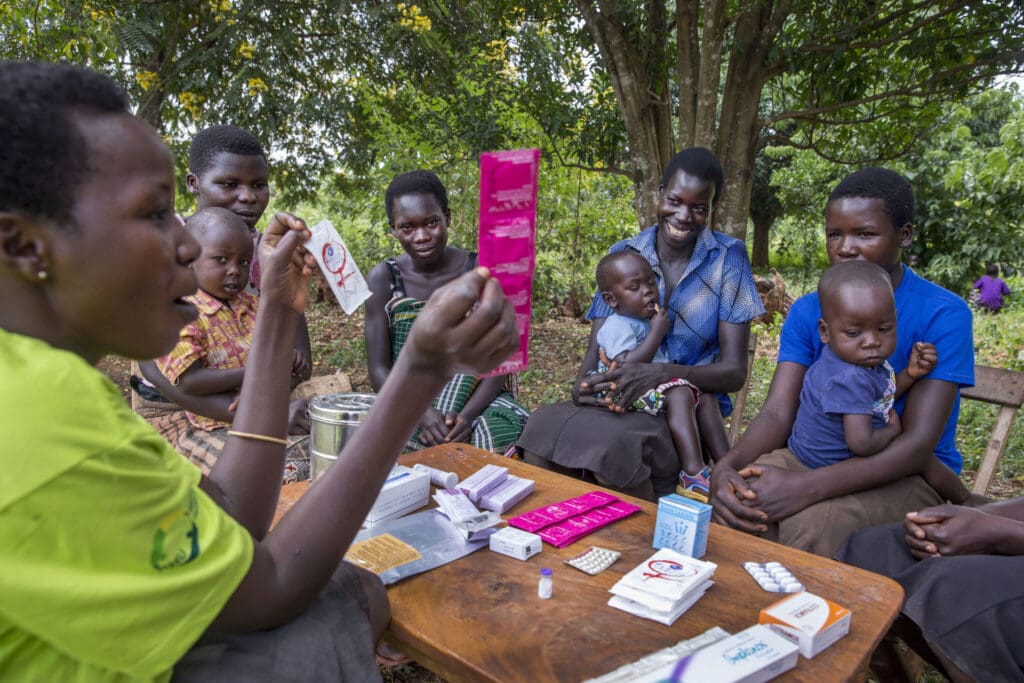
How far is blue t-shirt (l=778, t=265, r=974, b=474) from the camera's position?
2.38 metres

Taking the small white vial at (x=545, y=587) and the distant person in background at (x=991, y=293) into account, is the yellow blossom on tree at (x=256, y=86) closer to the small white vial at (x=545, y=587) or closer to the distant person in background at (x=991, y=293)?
the small white vial at (x=545, y=587)

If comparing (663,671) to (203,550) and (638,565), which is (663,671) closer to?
(638,565)

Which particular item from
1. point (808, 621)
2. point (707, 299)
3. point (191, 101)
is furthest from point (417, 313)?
point (191, 101)

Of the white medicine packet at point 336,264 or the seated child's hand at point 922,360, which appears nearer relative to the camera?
the white medicine packet at point 336,264

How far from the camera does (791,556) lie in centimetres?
185

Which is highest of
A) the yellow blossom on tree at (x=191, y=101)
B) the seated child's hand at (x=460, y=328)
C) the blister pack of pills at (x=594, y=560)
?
the yellow blossom on tree at (x=191, y=101)

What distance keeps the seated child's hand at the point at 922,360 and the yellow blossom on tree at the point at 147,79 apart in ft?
20.7

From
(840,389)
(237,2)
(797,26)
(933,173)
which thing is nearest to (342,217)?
(237,2)

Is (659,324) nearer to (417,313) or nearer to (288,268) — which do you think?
(417,313)

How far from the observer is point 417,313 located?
3365 millimetres

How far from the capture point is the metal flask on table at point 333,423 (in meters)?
1.98

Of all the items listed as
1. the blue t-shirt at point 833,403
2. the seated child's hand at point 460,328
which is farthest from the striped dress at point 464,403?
the seated child's hand at point 460,328

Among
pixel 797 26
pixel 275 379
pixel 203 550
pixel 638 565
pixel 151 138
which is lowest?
pixel 638 565

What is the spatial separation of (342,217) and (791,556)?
27.4 feet
